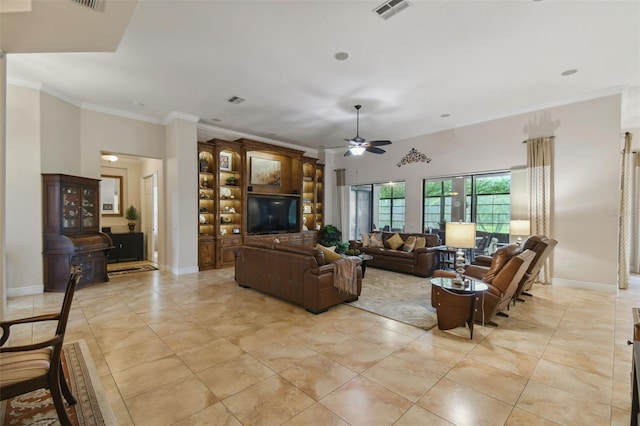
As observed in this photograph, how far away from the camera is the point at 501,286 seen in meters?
3.33

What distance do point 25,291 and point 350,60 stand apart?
648 cm

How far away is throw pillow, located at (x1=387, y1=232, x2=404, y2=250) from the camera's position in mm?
6879

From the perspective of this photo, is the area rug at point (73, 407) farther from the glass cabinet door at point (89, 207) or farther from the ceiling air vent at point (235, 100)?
the ceiling air vent at point (235, 100)

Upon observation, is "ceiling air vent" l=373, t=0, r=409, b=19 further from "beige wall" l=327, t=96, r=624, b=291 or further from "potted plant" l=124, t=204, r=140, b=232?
"potted plant" l=124, t=204, r=140, b=232

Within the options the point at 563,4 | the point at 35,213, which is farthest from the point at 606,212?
the point at 35,213

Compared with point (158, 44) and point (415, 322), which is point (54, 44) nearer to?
point (158, 44)

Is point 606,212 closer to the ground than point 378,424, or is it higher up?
higher up

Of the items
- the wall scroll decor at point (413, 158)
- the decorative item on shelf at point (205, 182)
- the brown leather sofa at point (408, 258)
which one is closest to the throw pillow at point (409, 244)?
the brown leather sofa at point (408, 258)

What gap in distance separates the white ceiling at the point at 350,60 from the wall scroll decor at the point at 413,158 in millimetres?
1352

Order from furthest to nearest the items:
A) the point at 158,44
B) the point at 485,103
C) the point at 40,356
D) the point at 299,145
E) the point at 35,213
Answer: the point at 299,145 → the point at 485,103 → the point at 35,213 → the point at 158,44 → the point at 40,356

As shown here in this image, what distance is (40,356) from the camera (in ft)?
6.08

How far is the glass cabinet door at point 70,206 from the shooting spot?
16.5 ft

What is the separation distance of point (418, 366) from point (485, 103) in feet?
16.8

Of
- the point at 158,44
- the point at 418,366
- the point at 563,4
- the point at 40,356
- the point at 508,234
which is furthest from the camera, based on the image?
the point at 508,234
